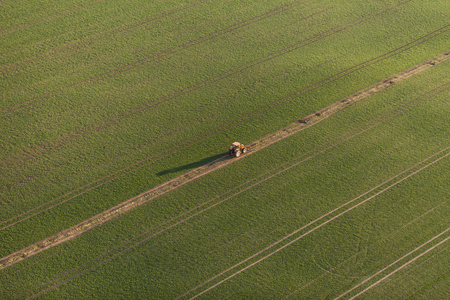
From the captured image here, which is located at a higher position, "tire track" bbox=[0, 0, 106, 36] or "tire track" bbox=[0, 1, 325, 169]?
"tire track" bbox=[0, 0, 106, 36]

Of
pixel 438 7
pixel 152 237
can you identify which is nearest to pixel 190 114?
pixel 152 237

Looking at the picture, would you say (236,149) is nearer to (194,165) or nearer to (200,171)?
(200,171)

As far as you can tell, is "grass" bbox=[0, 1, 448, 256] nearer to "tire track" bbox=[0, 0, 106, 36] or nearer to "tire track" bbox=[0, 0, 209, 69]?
"tire track" bbox=[0, 0, 209, 69]

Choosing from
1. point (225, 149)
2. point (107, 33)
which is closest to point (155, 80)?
point (107, 33)

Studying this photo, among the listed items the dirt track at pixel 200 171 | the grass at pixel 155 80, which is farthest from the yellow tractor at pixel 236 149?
the grass at pixel 155 80

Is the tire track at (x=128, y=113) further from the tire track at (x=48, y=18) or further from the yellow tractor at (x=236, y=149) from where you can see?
the tire track at (x=48, y=18)

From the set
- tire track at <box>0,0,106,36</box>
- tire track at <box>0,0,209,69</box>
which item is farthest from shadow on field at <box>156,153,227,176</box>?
tire track at <box>0,0,106,36</box>
